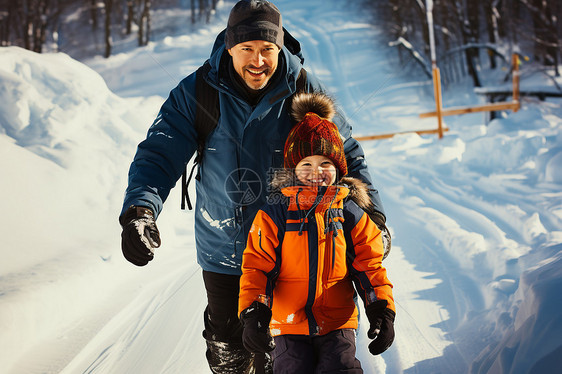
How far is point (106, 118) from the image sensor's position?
5.95 m

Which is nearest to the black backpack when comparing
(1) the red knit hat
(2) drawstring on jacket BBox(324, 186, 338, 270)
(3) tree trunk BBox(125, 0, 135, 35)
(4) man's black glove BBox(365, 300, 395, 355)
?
(1) the red knit hat

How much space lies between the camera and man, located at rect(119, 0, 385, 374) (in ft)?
5.90

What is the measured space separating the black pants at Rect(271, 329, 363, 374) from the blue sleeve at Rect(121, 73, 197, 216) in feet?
2.17

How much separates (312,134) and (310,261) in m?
0.47

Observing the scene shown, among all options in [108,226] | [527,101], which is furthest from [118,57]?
[527,101]

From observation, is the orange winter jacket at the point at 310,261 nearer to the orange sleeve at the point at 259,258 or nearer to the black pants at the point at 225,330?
the orange sleeve at the point at 259,258

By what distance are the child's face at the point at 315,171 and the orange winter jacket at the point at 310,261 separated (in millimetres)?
60

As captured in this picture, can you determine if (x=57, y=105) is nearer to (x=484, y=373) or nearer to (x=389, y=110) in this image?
(x=484, y=373)

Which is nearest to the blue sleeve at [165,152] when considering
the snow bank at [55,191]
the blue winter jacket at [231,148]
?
the blue winter jacket at [231,148]

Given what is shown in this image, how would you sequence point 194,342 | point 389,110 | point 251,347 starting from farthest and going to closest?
point 389,110
point 194,342
point 251,347

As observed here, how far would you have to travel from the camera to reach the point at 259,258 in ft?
5.15

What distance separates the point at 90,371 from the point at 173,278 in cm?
127

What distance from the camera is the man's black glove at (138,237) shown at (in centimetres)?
141

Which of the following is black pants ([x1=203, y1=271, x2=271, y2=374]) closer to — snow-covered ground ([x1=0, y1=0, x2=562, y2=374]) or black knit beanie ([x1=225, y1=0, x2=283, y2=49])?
snow-covered ground ([x1=0, y1=0, x2=562, y2=374])
